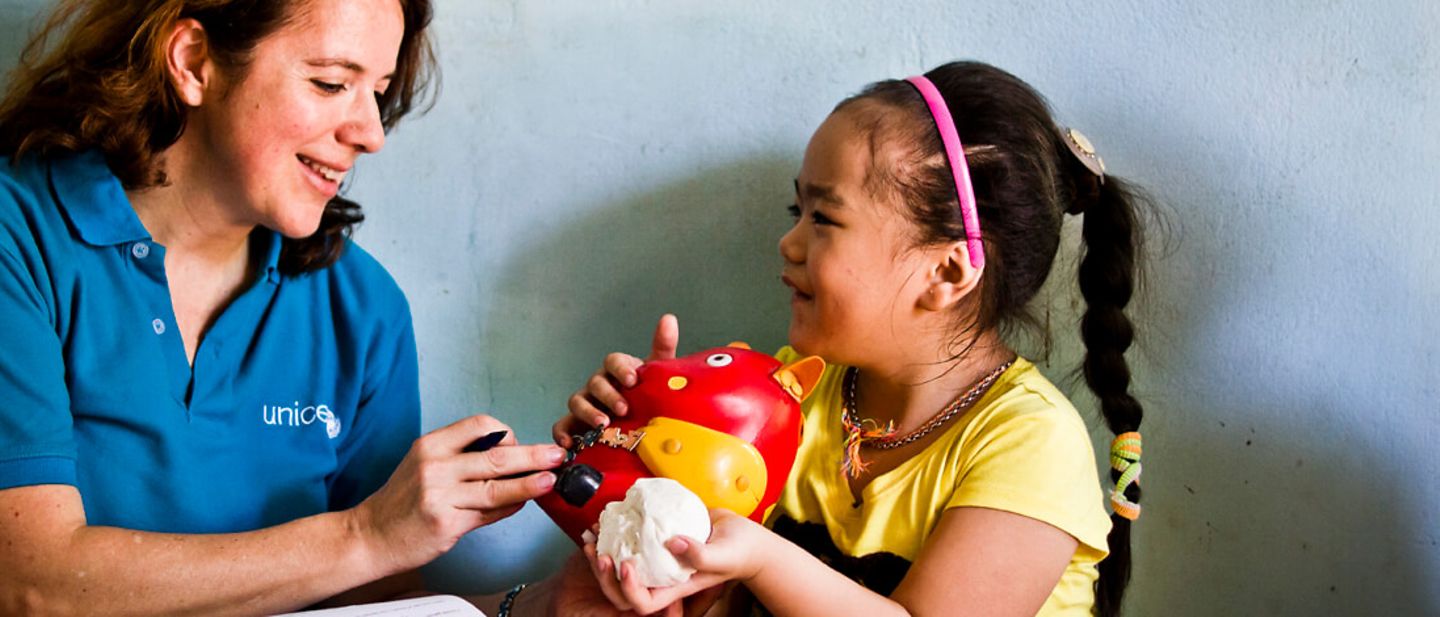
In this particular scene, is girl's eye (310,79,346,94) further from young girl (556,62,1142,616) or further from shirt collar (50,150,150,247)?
young girl (556,62,1142,616)

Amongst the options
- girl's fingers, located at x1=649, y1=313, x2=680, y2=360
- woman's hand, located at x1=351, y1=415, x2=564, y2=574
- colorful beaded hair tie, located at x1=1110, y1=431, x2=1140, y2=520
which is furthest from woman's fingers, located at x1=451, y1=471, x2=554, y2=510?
colorful beaded hair tie, located at x1=1110, y1=431, x2=1140, y2=520

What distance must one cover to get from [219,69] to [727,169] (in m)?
0.62

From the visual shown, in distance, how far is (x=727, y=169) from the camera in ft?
4.99

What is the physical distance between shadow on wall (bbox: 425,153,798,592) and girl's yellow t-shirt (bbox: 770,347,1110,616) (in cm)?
32

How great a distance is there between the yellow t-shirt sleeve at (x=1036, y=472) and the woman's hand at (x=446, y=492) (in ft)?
1.37

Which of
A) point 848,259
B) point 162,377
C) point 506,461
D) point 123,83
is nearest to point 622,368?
point 506,461

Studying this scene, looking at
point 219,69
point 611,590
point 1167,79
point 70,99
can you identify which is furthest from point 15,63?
point 1167,79

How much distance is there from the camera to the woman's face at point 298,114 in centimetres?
120

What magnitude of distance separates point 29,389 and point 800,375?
2.42ft

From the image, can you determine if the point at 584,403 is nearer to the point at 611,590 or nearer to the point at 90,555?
the point at 611,590

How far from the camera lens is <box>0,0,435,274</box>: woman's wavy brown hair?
1202 millimetres

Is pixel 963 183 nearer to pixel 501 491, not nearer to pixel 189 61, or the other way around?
pixel 501 491

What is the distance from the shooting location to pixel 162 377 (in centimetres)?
122

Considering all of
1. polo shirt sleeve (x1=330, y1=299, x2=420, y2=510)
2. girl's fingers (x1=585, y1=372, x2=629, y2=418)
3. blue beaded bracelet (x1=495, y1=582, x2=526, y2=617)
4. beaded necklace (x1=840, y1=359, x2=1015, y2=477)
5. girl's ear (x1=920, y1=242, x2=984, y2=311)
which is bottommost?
blue beaded bracelet (x1=495, y1=582, x2=526, y2=617)
